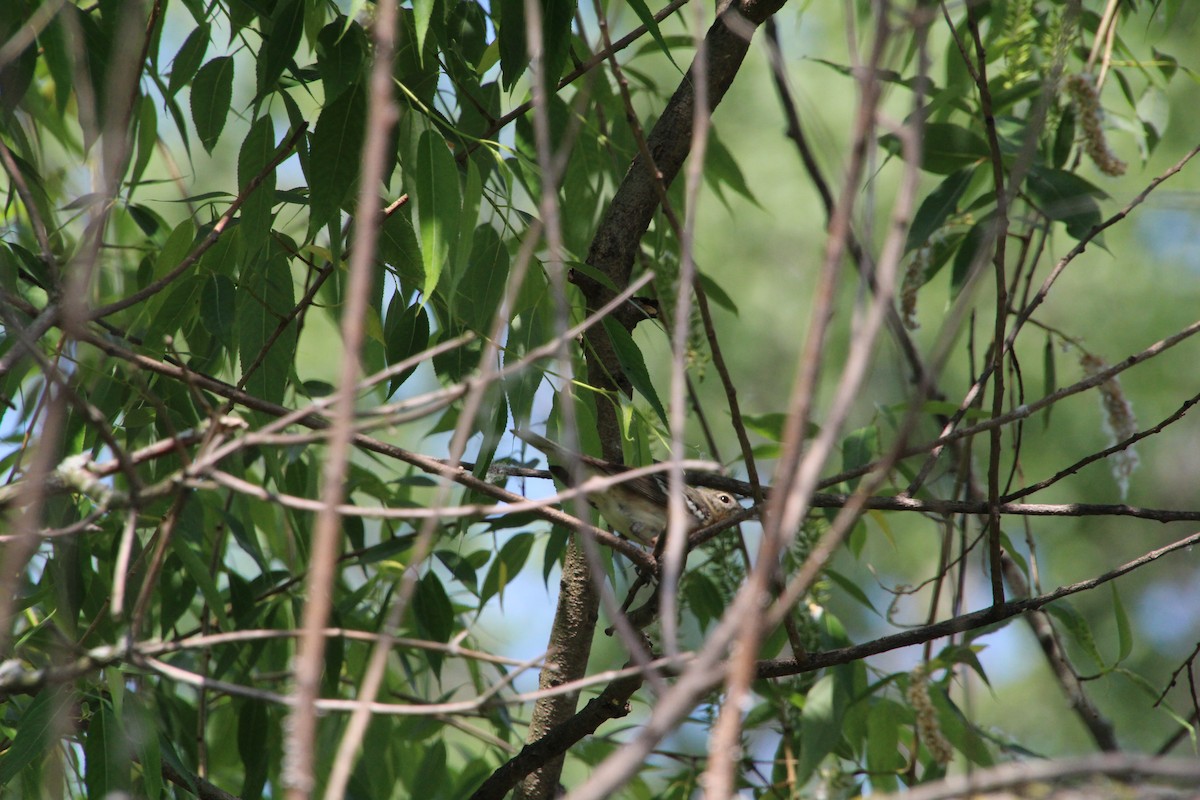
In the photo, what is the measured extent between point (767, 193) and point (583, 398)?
5.11 meters

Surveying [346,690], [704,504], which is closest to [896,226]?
[704,504]

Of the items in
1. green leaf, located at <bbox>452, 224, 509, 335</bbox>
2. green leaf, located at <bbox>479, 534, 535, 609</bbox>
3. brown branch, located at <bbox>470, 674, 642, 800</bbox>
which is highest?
green leaf, located at <bbox>452, 224, 509, 335</bbox>

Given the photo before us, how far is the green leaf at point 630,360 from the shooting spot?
2021 millimetres

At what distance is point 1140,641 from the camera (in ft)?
22.5

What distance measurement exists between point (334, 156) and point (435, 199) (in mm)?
191

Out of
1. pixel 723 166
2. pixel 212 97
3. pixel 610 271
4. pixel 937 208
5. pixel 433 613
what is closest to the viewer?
pixel 212 97

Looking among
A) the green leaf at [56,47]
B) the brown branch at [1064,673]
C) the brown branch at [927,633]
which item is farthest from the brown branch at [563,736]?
the green leaf at [56,47]

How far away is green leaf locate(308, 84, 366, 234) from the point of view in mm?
1797

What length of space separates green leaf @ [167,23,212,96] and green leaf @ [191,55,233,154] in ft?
0.12

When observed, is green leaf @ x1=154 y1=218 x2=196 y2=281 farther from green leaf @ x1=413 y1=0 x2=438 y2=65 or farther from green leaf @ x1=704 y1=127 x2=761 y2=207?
green leaf @ x1=704 y1=127 x2=761 y2=207

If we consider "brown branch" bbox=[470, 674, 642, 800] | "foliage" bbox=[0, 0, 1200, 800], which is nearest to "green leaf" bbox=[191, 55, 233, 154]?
"foliage" bbox=[0, 0, 1200, 800]

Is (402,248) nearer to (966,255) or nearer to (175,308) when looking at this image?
(175,308)

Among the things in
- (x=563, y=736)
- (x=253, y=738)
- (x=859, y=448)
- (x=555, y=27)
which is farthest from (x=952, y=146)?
(x=253, y=738)

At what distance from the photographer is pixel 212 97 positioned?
90.1 inches
